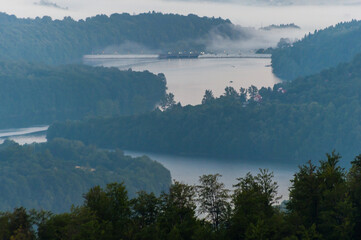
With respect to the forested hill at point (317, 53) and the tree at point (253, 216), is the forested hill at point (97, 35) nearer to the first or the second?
the forested hill at point (317, 53)

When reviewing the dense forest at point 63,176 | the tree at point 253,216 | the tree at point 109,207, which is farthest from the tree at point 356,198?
the dense forest at point 63,176

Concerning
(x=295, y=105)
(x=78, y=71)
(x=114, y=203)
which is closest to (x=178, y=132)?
(x=295, y=105)

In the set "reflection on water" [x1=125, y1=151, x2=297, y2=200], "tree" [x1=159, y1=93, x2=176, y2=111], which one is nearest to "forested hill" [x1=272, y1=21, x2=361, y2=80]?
"tree" [x1=159, y1=93, x2=176, y2=111]

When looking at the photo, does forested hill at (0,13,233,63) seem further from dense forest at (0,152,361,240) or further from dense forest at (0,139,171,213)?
dense forest at (0,152,361,240)

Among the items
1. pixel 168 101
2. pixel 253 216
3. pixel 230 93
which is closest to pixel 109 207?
pixel 253 216

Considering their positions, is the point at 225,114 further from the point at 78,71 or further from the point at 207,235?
the point at 207,235

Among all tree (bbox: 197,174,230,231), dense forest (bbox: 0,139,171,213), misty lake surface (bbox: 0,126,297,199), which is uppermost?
tree (bbox: 197,174,230,231)

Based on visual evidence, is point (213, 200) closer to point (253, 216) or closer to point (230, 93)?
point (253, 216)
